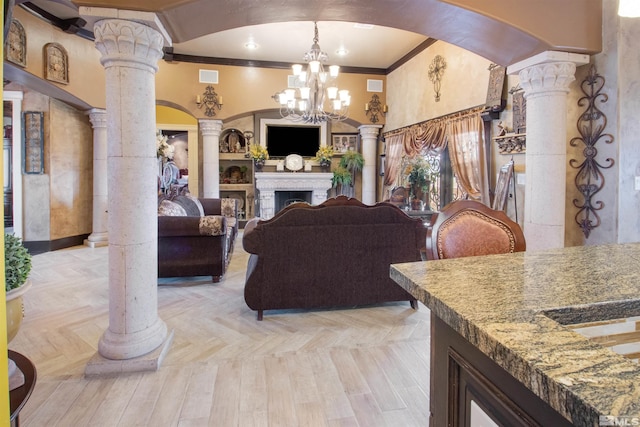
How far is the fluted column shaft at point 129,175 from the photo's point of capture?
7.45 ft

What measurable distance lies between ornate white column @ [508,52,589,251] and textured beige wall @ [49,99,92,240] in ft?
22.6

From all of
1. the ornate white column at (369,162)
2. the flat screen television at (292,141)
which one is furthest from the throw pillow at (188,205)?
the ornate white column at (369,162)

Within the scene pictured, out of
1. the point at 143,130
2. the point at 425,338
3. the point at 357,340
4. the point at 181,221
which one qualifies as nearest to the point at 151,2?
the point at 143,130

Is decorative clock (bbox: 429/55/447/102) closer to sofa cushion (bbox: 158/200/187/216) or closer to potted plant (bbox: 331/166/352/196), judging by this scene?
potted plant (bbox: 331/166/352/196)

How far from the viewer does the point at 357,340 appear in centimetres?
275

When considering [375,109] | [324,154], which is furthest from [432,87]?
[324,154]

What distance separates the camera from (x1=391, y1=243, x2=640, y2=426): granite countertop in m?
0.52

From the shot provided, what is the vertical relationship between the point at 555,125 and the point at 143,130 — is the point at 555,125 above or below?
above

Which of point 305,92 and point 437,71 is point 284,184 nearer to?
point 305,92

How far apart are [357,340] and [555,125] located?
7.92 feet

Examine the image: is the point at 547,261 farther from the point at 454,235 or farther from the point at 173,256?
the point at 173,256

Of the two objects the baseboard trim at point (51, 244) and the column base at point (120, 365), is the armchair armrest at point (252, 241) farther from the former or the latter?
the baseboard trim at point (51, 244)

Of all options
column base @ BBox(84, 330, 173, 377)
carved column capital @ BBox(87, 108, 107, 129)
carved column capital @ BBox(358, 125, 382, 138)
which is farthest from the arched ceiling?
carved column capital @ BBox(358, 125, 382, 138)

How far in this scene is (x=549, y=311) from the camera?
0.81 meters
